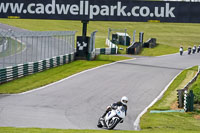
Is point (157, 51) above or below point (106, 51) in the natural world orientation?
below

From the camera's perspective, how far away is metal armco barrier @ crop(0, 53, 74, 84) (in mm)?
26703

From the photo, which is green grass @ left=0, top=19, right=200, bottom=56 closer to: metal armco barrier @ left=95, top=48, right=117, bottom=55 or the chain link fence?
metal armco barrier @ left=95, top=48, right=117, bottom=55

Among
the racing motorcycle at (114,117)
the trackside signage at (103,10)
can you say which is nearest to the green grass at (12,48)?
the trackside signage at (103,10)

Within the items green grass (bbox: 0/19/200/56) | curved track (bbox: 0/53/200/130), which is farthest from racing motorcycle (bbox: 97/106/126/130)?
green grass (bbox: 0/19/200/56)

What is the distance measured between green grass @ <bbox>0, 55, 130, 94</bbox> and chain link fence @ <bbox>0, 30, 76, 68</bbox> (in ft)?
4.02

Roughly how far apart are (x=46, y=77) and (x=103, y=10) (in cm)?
916

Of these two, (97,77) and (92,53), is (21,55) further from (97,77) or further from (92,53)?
(92,53)

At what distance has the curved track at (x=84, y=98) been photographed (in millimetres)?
16875

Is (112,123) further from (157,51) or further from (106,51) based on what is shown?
(157,51)

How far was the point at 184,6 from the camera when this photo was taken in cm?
3594

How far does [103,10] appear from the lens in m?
36.6

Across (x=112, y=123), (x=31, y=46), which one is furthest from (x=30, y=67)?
(x=112, y=123)

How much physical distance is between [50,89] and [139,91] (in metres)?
4.79

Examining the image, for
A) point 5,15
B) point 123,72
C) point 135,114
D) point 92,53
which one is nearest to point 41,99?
point 135,114
